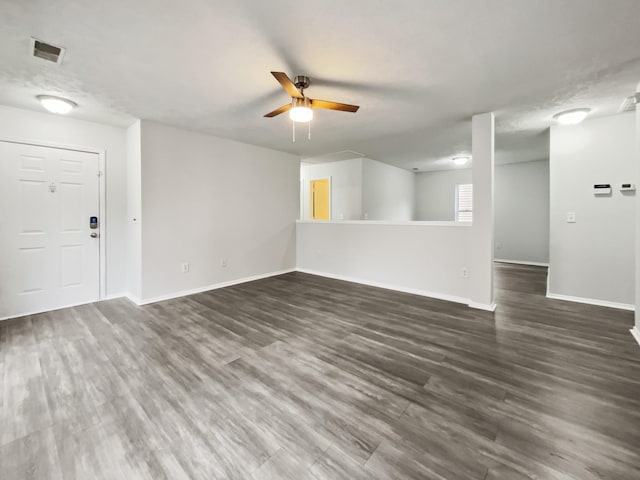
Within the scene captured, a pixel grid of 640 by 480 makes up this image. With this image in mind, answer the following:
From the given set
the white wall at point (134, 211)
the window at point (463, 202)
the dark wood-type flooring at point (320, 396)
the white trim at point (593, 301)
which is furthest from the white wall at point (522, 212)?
the white wall at point (134, 211)

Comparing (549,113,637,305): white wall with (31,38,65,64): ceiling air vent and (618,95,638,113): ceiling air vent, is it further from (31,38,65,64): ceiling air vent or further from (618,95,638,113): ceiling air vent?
(31,38,65,64): ceiling air vent

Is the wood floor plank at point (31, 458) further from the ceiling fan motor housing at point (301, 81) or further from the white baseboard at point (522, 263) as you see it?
the white baseboard at point (522, 263)

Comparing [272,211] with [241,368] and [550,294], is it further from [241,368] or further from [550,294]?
[550,294]

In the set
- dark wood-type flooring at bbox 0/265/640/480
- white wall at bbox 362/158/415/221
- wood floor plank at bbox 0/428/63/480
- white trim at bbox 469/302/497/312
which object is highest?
white wall at bbox 362/158/415/221

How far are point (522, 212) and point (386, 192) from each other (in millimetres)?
3295

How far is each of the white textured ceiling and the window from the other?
4.24 meters

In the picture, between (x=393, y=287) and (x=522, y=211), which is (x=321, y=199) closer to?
(x=393, y=287)

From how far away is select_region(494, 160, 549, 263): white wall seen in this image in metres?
6.62

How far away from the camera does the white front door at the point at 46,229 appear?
3.40m

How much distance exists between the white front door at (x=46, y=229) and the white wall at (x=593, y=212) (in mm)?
6660

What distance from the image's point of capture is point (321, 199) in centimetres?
748

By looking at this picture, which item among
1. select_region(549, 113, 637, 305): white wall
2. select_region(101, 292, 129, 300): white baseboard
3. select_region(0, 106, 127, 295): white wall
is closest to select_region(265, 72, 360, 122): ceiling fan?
select_region(0, 106, 127, 295): white wall

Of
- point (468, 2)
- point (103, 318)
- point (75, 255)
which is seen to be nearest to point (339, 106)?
point (468, 2)

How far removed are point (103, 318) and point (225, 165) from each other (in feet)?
9.23
